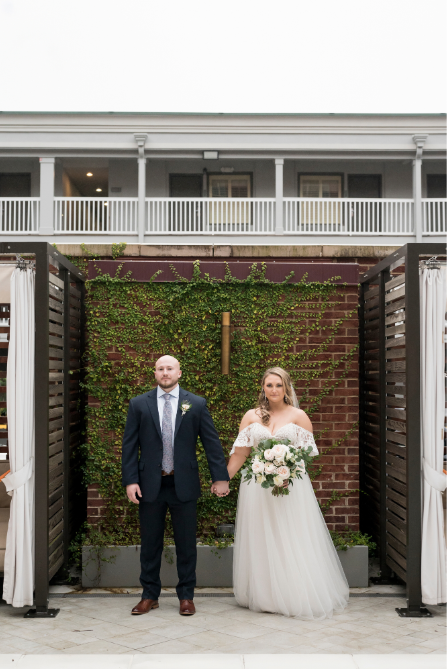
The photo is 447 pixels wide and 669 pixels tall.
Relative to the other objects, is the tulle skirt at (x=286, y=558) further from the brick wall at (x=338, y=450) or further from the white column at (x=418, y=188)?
the white column at (x=418, y=188)

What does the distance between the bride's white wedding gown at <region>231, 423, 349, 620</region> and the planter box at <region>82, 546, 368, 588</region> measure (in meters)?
0.49

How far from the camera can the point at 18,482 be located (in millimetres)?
4789

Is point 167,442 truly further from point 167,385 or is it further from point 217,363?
point 217,363

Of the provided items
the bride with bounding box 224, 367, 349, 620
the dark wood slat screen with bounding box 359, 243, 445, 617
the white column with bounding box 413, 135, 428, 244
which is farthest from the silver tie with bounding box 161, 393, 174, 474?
the white column with bounding box 413, 135, 428, 244

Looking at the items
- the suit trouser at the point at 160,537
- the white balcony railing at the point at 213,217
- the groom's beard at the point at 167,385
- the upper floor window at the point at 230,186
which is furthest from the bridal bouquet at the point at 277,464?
the upper floor window at the point at 230,186

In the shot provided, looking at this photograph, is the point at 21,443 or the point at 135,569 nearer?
the point at 21,443

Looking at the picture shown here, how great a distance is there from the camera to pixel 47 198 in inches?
644

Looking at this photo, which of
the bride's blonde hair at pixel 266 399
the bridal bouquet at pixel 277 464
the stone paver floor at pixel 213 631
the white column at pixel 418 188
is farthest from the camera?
the white column at pixel 418 188

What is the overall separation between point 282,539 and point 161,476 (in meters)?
1.04

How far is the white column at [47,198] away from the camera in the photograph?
16.0 m

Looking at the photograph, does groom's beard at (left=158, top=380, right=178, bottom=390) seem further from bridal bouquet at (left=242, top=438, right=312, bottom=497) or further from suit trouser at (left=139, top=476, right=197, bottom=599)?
bridal bouquet at (left=242, top=438, right=312, bottom=497)

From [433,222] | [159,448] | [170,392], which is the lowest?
[159,448]

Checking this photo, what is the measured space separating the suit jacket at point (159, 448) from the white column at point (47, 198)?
12.1 metres

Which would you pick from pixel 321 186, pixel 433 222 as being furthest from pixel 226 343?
pixel 321 186
